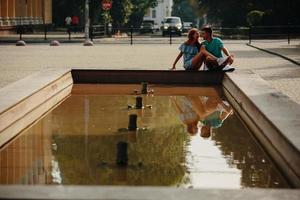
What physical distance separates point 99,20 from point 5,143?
4899 cm

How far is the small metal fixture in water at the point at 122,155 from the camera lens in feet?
20.7

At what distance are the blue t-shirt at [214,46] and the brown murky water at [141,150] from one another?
310cm

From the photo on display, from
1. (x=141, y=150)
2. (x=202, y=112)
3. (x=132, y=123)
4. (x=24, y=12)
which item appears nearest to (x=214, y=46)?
(x=202, y=112)

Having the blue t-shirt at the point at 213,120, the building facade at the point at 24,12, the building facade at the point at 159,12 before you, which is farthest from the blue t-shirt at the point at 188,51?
the building facade at the point at 159,12

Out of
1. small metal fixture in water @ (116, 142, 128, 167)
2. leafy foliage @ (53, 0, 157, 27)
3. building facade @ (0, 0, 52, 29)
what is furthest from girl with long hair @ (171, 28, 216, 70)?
leafy foliage @ (53, 0, 157, 27)

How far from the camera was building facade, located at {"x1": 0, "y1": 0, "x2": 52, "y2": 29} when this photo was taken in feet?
156

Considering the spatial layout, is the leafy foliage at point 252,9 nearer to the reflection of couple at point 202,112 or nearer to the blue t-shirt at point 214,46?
the blue t-shirt at point 214,46

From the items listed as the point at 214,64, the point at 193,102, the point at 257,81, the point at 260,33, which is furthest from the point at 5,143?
the point at 260,33

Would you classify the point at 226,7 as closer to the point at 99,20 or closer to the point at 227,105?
the point at 99,20

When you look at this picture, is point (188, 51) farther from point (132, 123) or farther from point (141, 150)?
→ point (141, 150)

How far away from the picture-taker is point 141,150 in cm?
717

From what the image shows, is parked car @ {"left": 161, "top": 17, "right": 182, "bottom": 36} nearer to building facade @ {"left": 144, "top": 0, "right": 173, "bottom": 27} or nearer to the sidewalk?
the sidewalk

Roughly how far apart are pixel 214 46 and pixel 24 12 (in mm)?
42063

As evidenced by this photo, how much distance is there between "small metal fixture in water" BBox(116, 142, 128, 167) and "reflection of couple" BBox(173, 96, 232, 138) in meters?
2.02
